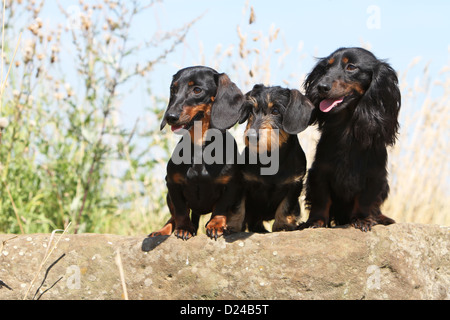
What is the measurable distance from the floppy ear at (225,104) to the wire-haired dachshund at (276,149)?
10 cm

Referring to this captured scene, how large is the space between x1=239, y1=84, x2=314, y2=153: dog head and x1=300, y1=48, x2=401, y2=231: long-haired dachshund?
170mm

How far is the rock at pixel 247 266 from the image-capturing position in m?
3.30

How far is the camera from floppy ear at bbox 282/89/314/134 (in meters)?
3.51

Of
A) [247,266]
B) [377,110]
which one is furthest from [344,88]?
[247,266]

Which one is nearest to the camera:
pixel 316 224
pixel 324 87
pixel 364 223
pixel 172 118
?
pixel 172 118

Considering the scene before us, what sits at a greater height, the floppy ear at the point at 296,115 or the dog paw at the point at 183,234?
the floppy ear at the point at 296,115

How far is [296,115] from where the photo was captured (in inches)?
139

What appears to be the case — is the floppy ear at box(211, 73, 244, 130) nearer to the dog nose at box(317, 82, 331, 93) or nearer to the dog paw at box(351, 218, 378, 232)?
the dog nose at box(317, 82, 331, 93)

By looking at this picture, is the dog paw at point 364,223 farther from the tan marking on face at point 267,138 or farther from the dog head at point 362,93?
the tan marking on face at point 267,138

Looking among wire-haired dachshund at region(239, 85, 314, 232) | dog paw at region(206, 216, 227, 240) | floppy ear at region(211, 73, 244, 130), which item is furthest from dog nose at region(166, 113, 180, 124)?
dog paw at region(206, 216, 227, 240)

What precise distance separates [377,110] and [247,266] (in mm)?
1362

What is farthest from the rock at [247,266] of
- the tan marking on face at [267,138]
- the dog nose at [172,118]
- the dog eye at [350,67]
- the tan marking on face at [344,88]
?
the dog eye at [350,67]

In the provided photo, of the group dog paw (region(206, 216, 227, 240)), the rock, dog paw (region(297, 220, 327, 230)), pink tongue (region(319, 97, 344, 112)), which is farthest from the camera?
dog paw (region(297, 220, 327, 230))

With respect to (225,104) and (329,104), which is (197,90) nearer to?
(225,104)
